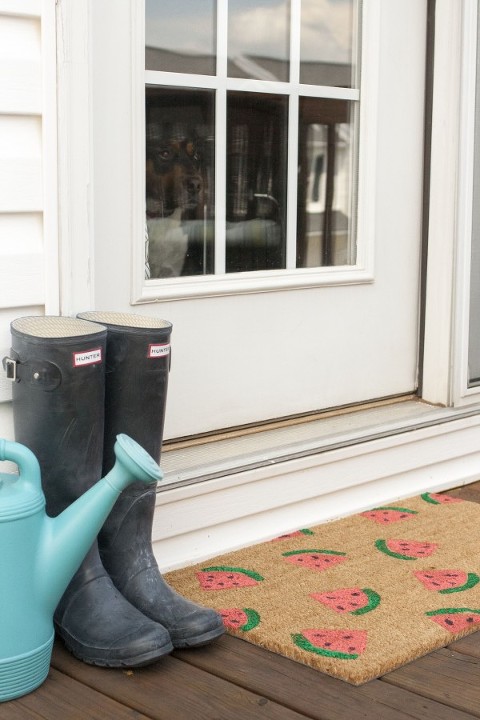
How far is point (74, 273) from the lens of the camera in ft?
6.08

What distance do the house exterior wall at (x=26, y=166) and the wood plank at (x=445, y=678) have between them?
806mm

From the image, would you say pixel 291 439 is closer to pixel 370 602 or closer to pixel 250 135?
pixel 370 602

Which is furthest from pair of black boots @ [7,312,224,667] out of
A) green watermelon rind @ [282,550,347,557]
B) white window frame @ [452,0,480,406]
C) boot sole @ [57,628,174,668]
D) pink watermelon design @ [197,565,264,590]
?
white window frame @ [452,0,480,406]

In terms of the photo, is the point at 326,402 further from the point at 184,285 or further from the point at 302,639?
the point at 302,639

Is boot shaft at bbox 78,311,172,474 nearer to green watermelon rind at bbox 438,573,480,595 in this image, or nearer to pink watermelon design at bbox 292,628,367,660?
pink watermelon design at bbox 292,628,367,660

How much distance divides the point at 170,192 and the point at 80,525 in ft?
2.93

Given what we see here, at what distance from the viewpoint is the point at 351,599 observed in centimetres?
192

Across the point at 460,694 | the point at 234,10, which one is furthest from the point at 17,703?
the point at 234,10

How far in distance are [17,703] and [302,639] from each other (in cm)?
49

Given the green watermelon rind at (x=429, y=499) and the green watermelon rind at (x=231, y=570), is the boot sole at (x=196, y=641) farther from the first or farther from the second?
the green watermelon rind at (x=429, y=499)

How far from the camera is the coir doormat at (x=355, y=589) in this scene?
5.66ft

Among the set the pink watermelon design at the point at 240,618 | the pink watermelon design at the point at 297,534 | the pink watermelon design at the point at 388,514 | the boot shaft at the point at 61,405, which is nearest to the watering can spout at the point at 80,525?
the boot shaft at the point at 61,405

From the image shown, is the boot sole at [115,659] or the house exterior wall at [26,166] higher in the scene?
the house exterior wall at [26,166]

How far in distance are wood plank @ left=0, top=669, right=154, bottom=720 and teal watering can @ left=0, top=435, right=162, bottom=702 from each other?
21 mm
